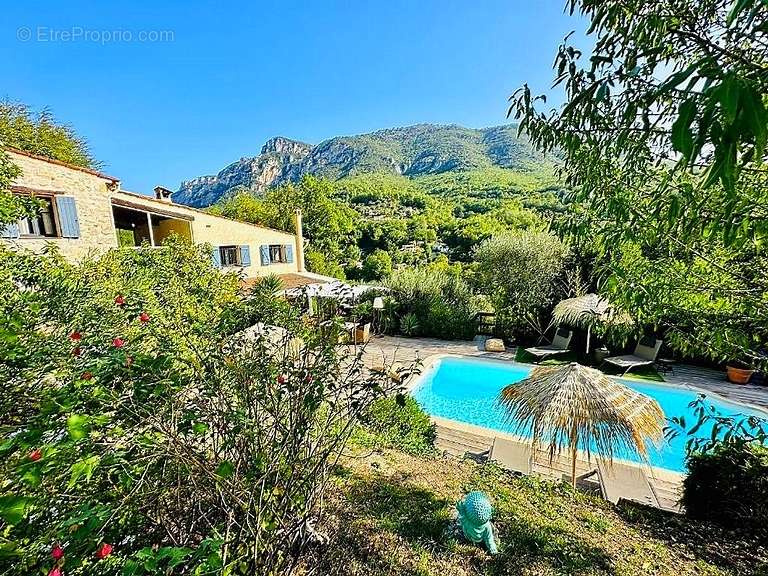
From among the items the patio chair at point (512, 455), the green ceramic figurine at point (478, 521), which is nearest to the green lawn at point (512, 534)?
the green ceramic figurine at point (478, 521)

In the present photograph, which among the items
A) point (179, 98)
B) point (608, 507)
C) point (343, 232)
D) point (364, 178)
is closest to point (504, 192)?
point (343, 232)

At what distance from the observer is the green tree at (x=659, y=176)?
1.73 metres

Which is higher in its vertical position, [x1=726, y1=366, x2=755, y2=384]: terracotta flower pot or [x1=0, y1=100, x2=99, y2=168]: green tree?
[x1=0, y1=100, x2=99, y2=168]: green tree

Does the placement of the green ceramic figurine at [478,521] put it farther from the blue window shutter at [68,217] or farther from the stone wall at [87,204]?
the blue window shutter at [68,217]

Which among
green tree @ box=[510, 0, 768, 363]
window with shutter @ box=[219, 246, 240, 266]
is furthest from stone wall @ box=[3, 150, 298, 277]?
green tree @ box=[510, 0, 768, 363]

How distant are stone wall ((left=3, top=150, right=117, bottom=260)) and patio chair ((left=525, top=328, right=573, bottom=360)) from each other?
16.5 metres

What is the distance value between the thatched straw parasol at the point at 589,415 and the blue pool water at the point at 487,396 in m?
1.82

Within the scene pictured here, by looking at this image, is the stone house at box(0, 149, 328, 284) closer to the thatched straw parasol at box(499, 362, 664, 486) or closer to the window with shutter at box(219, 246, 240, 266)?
the window with shutter at box(219, 246, 240, 266)

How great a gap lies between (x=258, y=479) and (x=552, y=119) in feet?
10.6

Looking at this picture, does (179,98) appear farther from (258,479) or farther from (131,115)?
(258,479)

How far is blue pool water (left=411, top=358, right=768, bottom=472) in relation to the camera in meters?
9.20

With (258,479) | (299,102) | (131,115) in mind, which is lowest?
(258,479)

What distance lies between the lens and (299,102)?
30719 mm

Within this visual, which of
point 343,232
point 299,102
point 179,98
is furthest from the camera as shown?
point 343,232
